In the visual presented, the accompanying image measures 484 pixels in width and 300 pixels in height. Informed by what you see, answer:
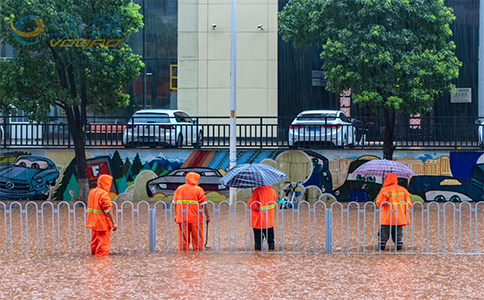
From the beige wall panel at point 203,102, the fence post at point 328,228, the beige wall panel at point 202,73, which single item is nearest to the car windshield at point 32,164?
the beige wall panel at point 203,102

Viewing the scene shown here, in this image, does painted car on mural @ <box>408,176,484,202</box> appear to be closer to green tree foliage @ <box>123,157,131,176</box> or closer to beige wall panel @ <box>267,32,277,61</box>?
green tree foliage @ <box>123,157,131,176</box>

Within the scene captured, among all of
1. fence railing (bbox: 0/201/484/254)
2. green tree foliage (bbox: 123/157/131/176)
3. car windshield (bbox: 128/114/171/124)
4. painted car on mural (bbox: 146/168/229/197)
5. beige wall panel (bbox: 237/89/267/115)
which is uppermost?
beige wall panel (bbox: 237/89/267/115)

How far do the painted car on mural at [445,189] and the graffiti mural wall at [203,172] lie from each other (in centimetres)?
3

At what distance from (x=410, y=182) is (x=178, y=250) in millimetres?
10464

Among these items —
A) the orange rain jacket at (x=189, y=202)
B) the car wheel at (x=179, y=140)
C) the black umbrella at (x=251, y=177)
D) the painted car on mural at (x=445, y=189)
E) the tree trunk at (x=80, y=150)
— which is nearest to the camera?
the orange rain jacket at (x=189, y=202)

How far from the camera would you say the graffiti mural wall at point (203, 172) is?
1922cm

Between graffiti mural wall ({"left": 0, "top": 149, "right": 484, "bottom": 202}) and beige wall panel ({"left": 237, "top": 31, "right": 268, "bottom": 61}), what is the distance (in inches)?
311

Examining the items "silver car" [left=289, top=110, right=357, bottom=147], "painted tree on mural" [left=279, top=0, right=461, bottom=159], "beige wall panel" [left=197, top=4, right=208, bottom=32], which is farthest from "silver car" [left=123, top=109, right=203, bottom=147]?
"beige wall panel" [left=197, top=4, right=208, bottom=32]

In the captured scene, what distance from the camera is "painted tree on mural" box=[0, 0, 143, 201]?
53.6ft

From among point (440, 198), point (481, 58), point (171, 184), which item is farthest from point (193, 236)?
point (481, 58)

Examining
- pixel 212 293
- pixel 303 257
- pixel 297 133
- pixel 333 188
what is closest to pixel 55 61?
pixel 297 133

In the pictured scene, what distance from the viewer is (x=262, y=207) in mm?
10820

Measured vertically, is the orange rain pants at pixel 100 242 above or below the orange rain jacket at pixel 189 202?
below

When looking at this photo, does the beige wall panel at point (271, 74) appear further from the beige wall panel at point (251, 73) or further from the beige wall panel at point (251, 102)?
the beige wall panel at point (251, 102)
